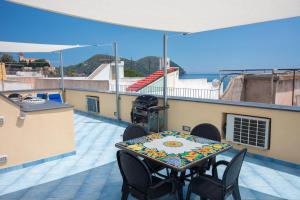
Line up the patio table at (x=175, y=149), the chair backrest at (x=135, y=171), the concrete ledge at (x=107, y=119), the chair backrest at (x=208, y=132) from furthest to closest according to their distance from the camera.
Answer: the concrete ledge at (x=107, y=119)
the chair backrest at (x=208, y=132)
the patio table at (x=175, y=149)
the chair backrest at (x=135, y=171)

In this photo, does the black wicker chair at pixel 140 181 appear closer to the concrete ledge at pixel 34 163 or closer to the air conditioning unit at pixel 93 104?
the concrete ledge at pixel 34 163

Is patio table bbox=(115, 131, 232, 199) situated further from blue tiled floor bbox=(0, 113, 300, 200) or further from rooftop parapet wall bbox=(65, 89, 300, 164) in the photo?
rooftop parapet wall bbox=(65, 89, 300, 164)

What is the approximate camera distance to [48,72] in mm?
22922

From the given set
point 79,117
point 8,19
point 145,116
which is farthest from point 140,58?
point 145,116

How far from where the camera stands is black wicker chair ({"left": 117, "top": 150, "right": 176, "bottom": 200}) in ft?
6.91

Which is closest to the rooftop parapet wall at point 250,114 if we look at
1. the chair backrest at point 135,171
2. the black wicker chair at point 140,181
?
the black wicker chair at point 140,181

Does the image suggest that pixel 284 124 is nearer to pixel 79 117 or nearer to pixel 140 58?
pixel 79 117

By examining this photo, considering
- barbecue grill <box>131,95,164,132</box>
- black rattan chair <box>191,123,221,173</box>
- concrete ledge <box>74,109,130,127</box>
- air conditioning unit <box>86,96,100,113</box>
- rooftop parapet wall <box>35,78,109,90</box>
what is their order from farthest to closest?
rooftop parapet wall <box>35,78,109,90</box> → air conditioning unit <box>86,96,100,113</box> → concrete ledge <box>74,109,130,127</box> → barbecue grill <box>131,95,164,132</box> → black rattan chair <box>191,123,221,173</box>

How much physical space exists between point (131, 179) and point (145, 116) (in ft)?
11.9

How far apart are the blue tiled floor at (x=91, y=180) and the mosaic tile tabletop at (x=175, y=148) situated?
2.48 ft

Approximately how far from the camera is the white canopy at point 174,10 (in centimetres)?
297

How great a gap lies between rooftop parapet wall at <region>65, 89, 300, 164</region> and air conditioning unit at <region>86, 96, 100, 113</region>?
168cm

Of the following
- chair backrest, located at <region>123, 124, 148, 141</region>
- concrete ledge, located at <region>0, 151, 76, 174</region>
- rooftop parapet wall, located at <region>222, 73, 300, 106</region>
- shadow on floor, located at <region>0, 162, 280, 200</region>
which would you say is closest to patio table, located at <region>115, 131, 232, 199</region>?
chair backrest, located at <region>123, 124, 148, 141</region>

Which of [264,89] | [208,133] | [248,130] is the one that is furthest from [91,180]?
[264,89]
